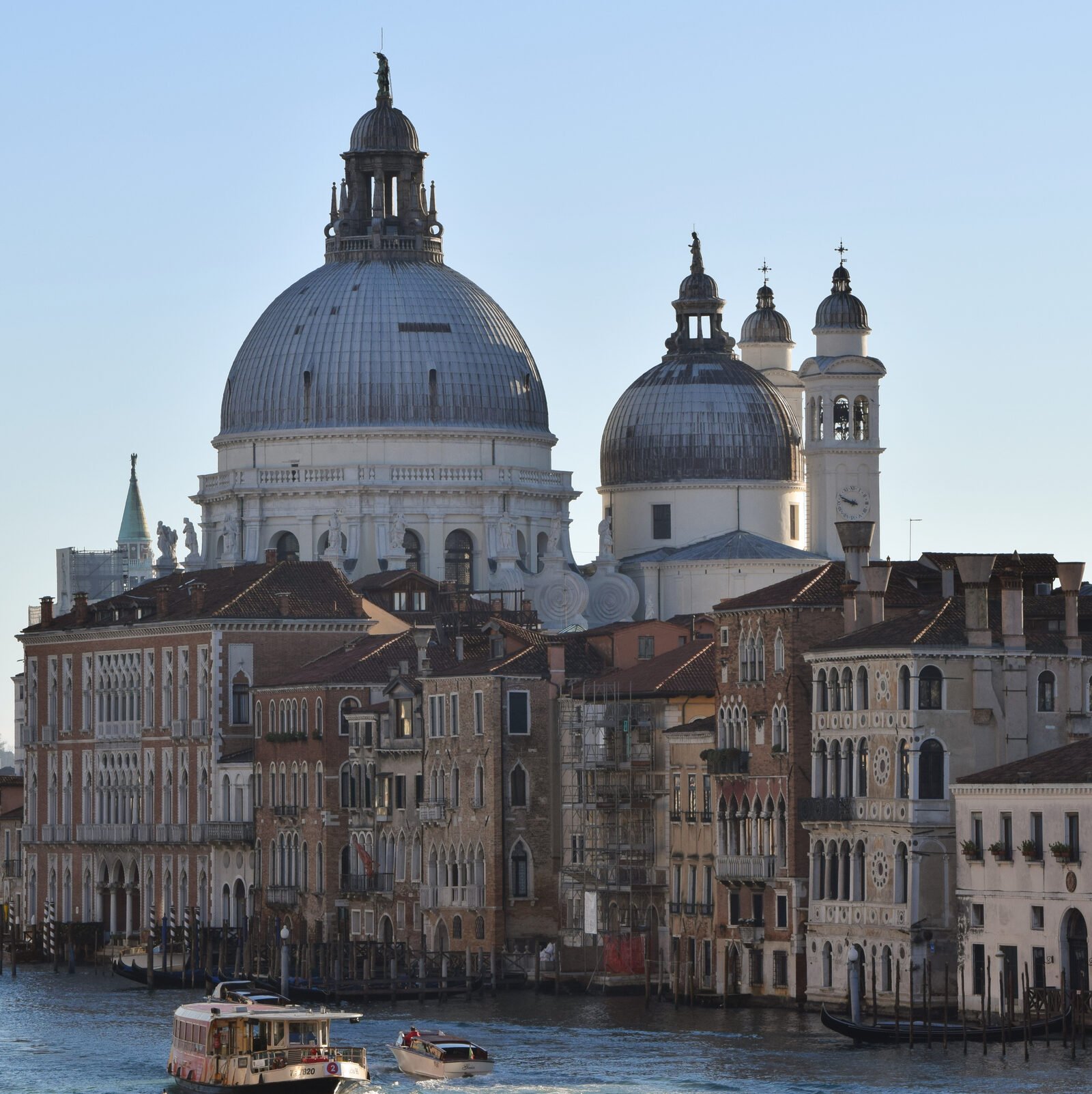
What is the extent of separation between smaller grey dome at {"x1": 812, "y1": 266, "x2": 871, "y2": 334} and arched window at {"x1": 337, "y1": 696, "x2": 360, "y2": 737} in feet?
112

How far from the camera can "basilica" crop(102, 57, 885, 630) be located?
136625mm

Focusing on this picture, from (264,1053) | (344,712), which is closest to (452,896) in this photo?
(344,712)

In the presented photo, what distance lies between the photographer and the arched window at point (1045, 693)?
3324 inches

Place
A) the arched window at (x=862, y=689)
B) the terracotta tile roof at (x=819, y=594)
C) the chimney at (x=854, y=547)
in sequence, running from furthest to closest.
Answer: the chimney at (x=854, y=547) < the terracotta tile roof at (x=819, y=594) < the arched window at (x=862, y=689)

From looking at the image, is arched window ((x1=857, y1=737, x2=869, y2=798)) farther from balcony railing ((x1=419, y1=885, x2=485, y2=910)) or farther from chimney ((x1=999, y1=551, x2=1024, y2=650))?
balcony railing ((x1=419, y1=885, x2=485, y2=910))

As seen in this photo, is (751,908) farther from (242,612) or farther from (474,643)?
(242,612)

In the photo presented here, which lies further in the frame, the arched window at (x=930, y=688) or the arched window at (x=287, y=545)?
the arched window at (x=287, y=545)

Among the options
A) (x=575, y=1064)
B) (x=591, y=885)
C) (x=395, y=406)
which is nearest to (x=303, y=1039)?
(x=575, y=1064)

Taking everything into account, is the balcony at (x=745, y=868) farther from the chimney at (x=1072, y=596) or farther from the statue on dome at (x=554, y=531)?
the statue on dome at (x=554, y=531)

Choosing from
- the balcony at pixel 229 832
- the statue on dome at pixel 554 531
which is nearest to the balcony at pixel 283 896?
the balcony at pixel 229 832

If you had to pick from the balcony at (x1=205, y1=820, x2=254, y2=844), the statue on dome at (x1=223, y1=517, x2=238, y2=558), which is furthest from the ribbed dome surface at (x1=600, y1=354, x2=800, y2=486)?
the balcony at (x1=205, y1=820, x2=254, y2=844)

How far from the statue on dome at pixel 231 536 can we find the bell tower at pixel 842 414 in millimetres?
18001

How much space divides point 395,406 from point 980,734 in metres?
56.1

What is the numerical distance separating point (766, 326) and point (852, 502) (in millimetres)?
12063
